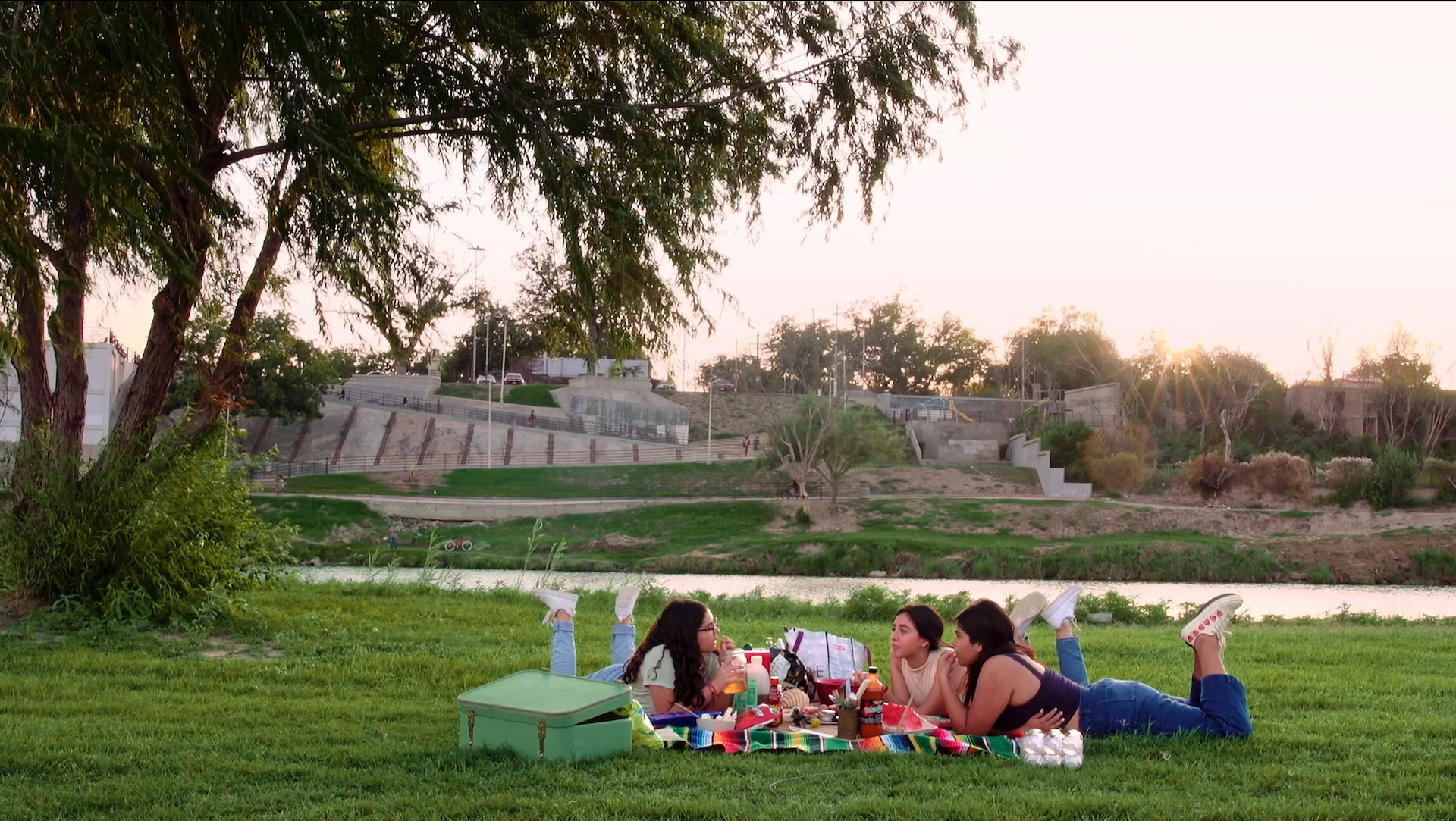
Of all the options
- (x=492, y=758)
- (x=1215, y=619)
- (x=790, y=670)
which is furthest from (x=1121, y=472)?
(x=492, y=758)

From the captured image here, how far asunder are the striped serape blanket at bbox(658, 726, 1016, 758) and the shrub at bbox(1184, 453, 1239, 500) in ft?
140

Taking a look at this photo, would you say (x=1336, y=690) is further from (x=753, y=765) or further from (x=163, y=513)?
(x=163, y=513)

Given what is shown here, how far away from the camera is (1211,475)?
150 ft

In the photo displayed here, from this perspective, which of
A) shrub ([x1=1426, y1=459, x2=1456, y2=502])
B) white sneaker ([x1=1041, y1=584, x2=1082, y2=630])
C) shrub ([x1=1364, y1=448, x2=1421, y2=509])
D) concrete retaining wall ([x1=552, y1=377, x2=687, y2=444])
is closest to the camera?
white sneaker ([x1=1041, y1=584, x2=1082, y2=630])

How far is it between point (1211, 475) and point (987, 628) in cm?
4285

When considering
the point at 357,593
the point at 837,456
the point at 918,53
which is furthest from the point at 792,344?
the point at 918,53

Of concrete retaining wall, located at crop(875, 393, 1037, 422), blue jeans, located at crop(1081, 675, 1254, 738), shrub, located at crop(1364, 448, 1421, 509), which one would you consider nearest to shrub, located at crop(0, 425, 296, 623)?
blue jeans, located at crop(1081, 675, 1254, 738)

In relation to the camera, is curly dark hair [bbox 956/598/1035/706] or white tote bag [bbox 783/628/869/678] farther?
white tote bag [bbox 783/628/869/678]

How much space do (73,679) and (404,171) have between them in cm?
511

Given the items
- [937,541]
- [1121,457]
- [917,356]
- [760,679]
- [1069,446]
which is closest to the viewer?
[760,679]

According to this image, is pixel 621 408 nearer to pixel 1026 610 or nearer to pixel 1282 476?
pixel 1282 476

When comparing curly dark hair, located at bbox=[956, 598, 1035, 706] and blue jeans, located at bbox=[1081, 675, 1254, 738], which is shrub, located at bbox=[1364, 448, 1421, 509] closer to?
blue jeans, located at bbox=[1081, 675, 1254, 738]

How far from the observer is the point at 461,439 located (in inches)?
2224

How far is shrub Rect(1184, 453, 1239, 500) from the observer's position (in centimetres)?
4547
